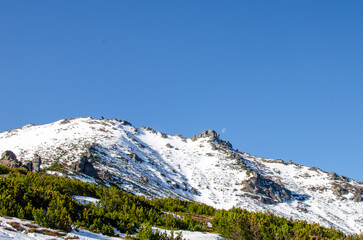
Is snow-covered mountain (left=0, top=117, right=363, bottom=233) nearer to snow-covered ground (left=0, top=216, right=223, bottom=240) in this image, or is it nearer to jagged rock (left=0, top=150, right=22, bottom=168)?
jagged rock (left=0, top=150, right=22, bottom=168)

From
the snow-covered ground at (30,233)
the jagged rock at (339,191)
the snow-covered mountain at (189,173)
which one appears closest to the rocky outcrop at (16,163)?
the snow-covered mountain at (189,173)

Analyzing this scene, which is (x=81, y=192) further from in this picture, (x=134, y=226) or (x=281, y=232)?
(x=281, y=232)

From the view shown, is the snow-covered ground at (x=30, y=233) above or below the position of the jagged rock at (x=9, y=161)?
below

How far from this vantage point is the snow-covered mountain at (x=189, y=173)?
6538 centimetres

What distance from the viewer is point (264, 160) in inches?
5477

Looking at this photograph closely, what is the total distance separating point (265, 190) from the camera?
87.6 meters

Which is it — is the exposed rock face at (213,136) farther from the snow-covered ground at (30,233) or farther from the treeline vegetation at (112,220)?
the snow-covered ground at (30,233)

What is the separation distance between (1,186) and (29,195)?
224cm

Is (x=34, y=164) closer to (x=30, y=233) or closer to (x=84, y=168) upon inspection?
(x=84, y=168)

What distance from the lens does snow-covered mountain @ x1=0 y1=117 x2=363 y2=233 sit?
65.4 m

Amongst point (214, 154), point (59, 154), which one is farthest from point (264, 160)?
point (59, 154)

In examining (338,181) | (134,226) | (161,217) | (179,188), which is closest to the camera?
(134,226)

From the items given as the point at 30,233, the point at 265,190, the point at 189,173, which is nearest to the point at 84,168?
the point at 30,233

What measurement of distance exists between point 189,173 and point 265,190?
2499 cm
